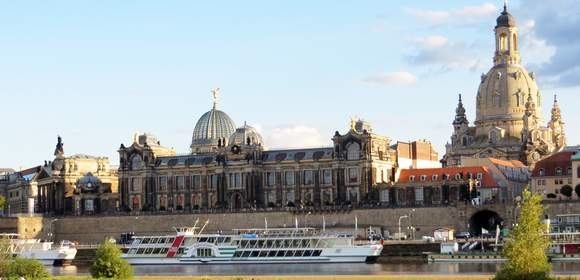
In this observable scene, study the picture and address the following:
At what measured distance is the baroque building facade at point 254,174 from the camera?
158875 millimetres

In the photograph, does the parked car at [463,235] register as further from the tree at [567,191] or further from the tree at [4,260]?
the tree at [4,260]

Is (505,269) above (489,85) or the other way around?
the other way around

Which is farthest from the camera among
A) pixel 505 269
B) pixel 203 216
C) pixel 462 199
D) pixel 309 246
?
pixel 203 216

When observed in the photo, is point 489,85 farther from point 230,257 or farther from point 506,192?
point 230,257

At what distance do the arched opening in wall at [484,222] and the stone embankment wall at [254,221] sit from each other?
0.97 meters

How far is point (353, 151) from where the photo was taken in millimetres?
159375

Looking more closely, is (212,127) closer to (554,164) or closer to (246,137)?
(246,137)

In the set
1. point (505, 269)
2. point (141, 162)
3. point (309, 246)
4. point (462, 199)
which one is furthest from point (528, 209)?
point (141, 162)

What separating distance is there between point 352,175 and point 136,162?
3294 cm

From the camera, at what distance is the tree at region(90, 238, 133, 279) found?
86.0 meters

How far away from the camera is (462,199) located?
150 m

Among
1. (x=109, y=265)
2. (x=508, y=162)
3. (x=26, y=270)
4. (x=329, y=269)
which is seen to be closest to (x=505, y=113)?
(x=508, y=162)

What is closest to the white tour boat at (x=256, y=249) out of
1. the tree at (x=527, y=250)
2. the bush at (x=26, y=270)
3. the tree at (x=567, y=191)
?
A: the tree at (x=567, y=191)

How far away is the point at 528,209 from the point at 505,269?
12.4 feet
